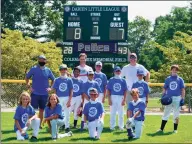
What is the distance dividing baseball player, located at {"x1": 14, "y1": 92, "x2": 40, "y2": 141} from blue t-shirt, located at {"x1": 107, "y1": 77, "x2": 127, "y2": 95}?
253 centimetres

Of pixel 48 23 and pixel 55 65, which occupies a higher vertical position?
pixel 48 23

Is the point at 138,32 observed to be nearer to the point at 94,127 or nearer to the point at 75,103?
the point at 75,103

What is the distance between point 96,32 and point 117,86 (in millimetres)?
9883

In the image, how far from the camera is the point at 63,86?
476 inches

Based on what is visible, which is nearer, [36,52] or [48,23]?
[36,52]

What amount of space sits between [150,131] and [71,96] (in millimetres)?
2178

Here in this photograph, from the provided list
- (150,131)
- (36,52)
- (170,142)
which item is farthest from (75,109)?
(36,52)

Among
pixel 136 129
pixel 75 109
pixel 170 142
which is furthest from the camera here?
pixel 75 109

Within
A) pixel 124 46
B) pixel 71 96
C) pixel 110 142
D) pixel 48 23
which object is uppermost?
pixel 48 23

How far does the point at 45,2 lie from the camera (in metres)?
50.4

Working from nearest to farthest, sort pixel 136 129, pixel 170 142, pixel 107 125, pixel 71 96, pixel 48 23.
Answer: pixel 170 142
pixel 136 129
pixel 71 96
pixel 107 125
pixel 48 23

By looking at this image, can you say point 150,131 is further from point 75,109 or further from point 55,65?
point 55,65

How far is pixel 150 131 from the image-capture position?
12578mm

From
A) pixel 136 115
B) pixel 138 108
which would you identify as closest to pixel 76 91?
pixel 138 108
